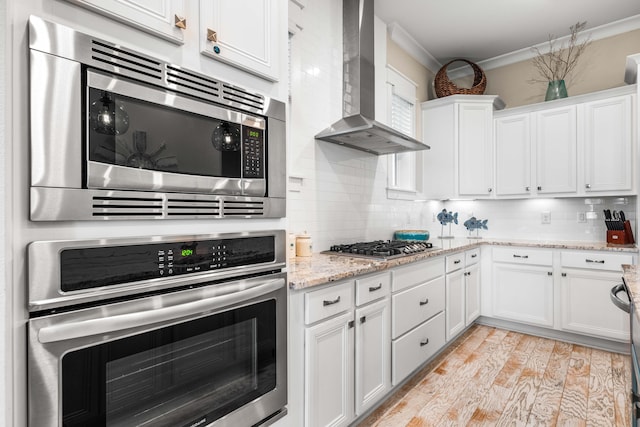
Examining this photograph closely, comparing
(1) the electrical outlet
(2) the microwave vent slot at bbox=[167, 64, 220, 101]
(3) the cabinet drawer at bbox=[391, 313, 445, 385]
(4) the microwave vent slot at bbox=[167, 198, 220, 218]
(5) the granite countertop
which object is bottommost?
(3) the cabinet drawer at bbox=[391, 313, 445, 385]

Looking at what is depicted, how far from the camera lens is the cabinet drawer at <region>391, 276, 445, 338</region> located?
7.48ft

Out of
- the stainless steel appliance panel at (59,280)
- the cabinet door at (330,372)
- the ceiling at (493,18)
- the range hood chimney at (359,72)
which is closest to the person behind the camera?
the stainless steel appliance panel at (59,280)

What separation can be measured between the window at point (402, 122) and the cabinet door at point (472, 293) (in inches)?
41.1

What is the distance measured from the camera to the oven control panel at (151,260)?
90 centimetres

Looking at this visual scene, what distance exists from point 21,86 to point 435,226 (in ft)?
13.7

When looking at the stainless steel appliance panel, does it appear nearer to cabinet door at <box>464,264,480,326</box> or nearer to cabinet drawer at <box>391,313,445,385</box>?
cabinet drawer at <box>391,313,445,385</box>

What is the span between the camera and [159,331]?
106cm

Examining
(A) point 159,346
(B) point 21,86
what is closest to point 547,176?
(A) point 159,346

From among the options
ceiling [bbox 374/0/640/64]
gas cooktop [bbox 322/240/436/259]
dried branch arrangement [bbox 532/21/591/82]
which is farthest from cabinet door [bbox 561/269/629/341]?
ceiling [bbox 374/0/640/64]

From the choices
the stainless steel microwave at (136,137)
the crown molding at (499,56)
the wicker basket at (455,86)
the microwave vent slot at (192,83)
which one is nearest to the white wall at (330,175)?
the crown molding at (499,56)

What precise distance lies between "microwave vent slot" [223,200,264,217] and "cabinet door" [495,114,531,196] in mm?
3438

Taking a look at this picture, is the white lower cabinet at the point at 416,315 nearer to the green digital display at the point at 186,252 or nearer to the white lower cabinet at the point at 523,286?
the white lower cabinet at the point at 523,286

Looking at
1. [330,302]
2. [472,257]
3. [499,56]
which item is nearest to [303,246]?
[330,302]

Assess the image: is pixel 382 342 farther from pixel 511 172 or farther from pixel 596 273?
pixel 511 172
